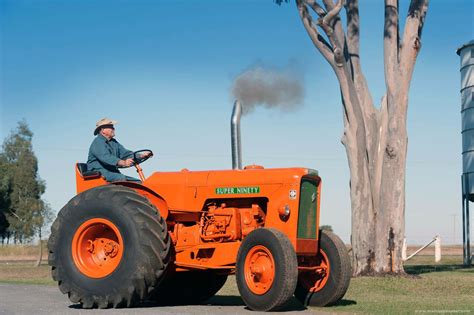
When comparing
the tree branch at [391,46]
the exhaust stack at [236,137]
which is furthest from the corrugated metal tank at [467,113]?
the exhaust stack at [236,137]

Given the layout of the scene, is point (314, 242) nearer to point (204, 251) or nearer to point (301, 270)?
point (301, 270)

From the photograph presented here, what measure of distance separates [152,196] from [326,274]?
7.90 ft

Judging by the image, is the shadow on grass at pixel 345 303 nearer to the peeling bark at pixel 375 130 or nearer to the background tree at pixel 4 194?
the peeling bark at pixel 375 130

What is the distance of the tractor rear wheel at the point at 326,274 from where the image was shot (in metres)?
10.6

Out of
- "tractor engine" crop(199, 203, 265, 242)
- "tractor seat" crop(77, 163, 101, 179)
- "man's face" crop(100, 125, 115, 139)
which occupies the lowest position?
"tractor engine" crop(199, 203, 265, 242)

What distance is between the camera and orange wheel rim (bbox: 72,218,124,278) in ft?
34.9

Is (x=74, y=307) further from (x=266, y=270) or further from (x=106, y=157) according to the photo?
(x=266, y=270)

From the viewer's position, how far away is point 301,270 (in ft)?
35.3

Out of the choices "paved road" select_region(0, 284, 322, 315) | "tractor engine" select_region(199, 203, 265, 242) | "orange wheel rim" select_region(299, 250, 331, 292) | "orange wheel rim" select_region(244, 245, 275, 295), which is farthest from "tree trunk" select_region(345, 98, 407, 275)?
"orange wheel rim" select_region(244, 245, 275, 295)

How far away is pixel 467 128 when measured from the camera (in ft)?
93.2

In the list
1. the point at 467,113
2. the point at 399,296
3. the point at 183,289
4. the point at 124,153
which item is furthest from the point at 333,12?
the point at 467,113

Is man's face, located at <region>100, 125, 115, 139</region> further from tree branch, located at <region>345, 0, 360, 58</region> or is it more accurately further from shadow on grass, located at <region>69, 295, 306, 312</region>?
tree branch, located at <region>345, 0, 360, 58</region>

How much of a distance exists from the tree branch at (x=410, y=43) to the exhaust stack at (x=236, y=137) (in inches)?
290

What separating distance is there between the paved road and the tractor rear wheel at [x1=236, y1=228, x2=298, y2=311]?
0.21 metres
